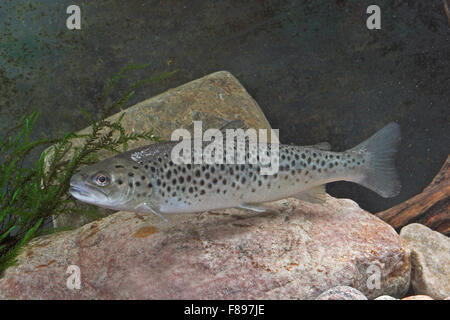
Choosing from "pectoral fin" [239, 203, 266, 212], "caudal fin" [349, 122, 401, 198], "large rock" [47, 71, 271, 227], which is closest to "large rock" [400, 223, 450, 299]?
"caudal fin" [349, 122, 401, 198]

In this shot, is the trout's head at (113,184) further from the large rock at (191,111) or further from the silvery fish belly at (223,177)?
the large rock at (191,111)

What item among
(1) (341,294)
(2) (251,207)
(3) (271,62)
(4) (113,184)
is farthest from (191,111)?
(1) (341,294)

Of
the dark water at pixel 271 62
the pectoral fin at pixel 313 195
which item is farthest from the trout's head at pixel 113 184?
the dark water at pixel 271 62

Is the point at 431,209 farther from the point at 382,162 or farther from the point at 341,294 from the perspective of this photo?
the point at 341,294

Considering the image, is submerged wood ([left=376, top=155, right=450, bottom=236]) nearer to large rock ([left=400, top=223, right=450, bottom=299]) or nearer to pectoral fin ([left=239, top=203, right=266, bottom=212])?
large rock ([left=400, top=223, right=450, bottom=299])

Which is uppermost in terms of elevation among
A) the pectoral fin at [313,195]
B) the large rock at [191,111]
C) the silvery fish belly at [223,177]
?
the large rock at [191,111]

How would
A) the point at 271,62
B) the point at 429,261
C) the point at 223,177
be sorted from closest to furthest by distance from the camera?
1. the point at 223,177
2. the point at 429,261
3. the point at 271,62
